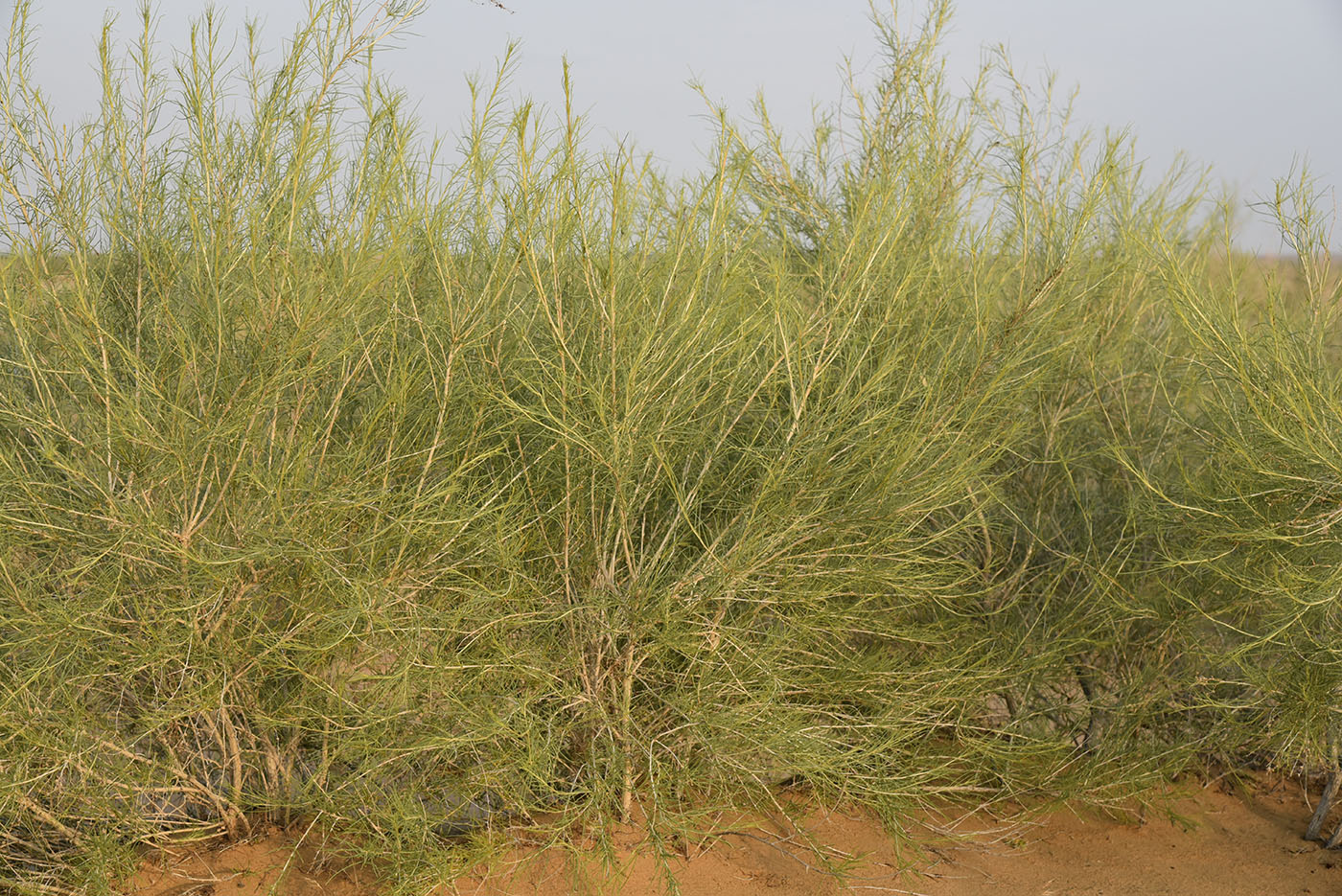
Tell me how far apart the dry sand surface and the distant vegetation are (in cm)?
17

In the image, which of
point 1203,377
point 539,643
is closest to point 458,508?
point 539,643

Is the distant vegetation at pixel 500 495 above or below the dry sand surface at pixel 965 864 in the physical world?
above

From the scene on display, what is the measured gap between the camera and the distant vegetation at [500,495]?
380 centimetres

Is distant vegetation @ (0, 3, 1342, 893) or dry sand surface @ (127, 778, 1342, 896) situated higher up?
distant vegetation @ (0, 3, 1342, 893)

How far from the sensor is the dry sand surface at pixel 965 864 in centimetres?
456

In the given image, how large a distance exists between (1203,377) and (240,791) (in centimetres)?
455

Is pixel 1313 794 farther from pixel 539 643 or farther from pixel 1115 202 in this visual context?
→ pixel 539 643

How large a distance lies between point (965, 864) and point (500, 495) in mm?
2652

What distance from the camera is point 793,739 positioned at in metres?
4.48

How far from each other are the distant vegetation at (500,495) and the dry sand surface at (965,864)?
166mm

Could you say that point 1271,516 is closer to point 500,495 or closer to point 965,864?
point 965,864

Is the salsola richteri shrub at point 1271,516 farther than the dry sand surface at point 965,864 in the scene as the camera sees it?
No

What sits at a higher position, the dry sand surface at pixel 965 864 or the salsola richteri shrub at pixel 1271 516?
the salsola richteri shrub at pixel 1271 516

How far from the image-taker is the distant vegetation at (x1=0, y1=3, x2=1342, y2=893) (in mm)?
3803
